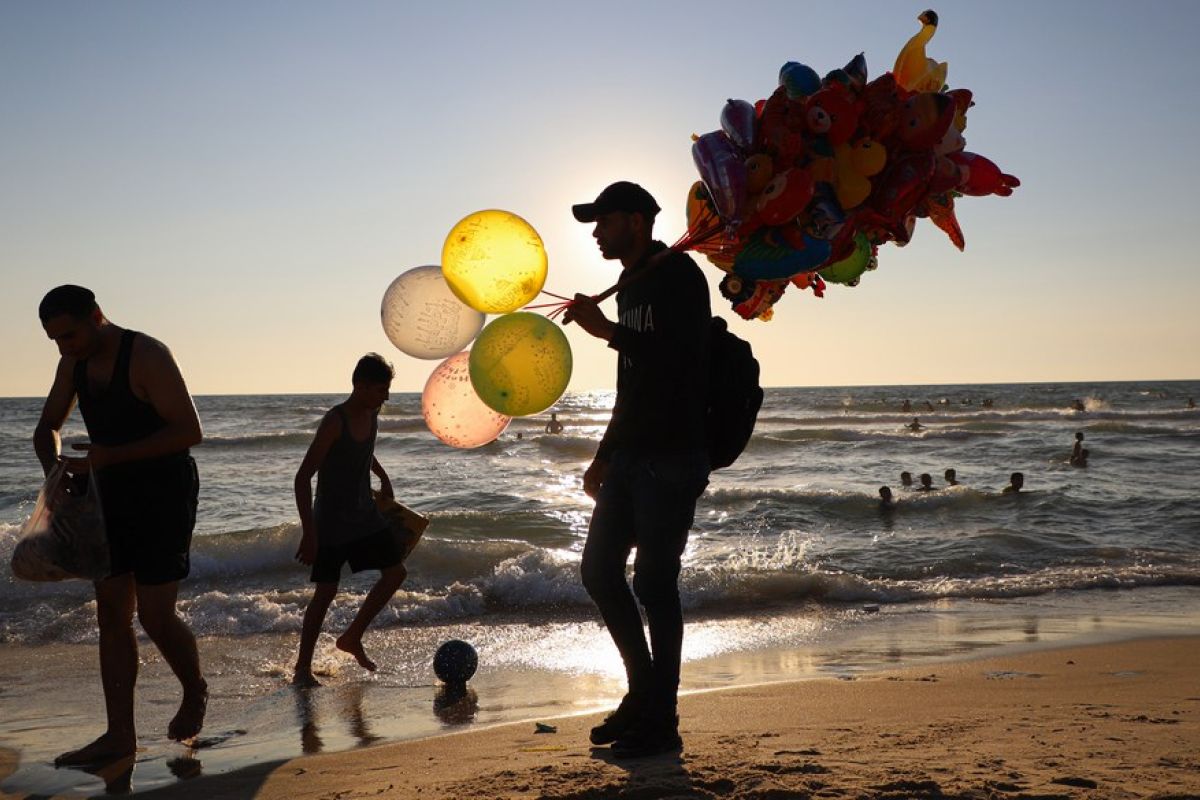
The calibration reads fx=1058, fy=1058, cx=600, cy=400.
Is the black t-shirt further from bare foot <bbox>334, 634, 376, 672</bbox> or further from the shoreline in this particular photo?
bare foot <bbox>334, 634, 376, 672</bbox>

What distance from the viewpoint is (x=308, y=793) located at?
12.4 feet

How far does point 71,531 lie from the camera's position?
4.05 meters

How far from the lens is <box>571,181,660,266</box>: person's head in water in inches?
157

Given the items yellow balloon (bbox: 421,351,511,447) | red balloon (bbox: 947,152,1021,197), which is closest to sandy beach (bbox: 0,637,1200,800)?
→ yellow balloon (bbox: 421,351,511,447)

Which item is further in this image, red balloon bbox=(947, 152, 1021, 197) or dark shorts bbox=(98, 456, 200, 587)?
red balloon bbox=(947, 152, 1021, 197)

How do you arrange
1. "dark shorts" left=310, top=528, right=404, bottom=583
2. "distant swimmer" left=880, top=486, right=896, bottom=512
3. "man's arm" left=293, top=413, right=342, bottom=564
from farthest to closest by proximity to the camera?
"distant swimmer" left=880, top=486, right=896, bottom=512 → "dark shorts" left=310, top=528, right=404, bottom=583 → "man's arm" left=293, top=413, right=342, bottom=564

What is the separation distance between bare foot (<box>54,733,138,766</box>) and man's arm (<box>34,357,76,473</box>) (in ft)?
3.66

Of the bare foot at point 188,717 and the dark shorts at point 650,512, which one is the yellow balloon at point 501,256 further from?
the bare foot at point 188,717

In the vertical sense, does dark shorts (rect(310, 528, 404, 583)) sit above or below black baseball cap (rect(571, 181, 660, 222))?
below

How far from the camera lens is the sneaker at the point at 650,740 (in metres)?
3.81

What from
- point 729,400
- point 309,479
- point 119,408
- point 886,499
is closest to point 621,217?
point 729,400

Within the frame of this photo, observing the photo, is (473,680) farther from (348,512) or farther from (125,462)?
(125,462)

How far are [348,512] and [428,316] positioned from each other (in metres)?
1.53

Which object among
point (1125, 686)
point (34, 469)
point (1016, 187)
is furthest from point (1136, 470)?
point (34, 469)
